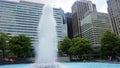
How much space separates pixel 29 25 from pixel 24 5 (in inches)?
473

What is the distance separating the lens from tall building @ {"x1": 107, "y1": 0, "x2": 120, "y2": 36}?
261ft

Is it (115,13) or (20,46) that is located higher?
(115,13)

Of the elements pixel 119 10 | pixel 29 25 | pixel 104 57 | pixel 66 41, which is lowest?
pixel 104 57

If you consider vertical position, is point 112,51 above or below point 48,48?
below

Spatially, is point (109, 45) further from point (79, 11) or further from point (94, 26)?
point (79, 11)

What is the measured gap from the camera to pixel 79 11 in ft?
424

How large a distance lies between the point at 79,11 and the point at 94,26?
29.1 m

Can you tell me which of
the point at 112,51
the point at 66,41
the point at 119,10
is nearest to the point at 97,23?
the point at 119,10

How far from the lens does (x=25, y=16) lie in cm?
9194

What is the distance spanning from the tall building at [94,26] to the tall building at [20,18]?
1986cm

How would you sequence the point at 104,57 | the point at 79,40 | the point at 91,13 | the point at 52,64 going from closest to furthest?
the point at 52,64
the point at 104,57
the point at 79,40
the point at 91,13

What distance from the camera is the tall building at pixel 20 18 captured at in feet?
281

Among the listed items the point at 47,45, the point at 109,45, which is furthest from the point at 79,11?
the point at 47,45

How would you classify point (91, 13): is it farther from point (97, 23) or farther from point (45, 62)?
point (45, 62)
